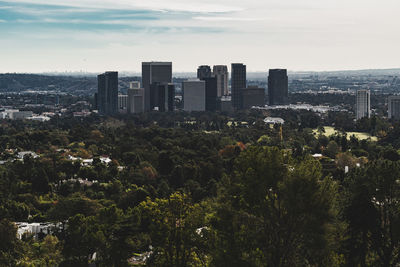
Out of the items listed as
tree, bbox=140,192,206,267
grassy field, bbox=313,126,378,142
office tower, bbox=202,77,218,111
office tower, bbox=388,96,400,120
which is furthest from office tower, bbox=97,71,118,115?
tree, bbox=140,192,206,267

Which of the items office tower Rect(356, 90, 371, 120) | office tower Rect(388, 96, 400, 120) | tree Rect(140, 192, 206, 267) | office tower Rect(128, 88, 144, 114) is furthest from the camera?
office tower Rect(128, 88, 144, 114)

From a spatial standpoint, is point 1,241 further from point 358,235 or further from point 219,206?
point 358,235

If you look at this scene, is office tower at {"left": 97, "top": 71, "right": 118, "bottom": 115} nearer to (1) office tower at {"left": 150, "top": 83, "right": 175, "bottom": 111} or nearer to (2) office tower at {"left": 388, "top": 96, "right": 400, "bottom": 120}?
(1) office tower at {"left": 150, "top": 83, "right": 175, "bottom": 111}

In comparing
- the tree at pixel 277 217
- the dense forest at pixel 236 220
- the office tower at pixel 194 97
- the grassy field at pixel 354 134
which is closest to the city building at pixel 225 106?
the office tower at pixel 194 97

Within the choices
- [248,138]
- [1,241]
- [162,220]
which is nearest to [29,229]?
[1,241]

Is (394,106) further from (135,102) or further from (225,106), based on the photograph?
(135,102)
